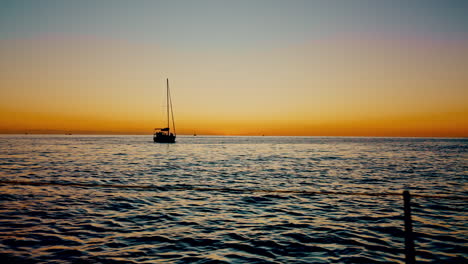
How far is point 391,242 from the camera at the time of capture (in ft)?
29.7

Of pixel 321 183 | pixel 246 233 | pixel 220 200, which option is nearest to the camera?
pixel 246 233

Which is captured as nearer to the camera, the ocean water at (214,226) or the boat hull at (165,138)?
the ocean water at (214,226)

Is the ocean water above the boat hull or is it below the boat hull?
below

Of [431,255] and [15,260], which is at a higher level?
[15,260]

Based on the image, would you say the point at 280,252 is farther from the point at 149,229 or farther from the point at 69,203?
the point at 69,203

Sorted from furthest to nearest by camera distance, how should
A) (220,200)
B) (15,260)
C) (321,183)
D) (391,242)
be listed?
(321,183)
(220,200)
(391,242)
(15,260)

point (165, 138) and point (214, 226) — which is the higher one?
point (165, 138)

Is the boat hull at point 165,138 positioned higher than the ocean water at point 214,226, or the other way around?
the boat hull at point 165,138

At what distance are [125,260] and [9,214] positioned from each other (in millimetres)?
7785

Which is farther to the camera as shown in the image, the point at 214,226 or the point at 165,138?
the point at 165,138

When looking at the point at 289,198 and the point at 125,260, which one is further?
the point at 289,198

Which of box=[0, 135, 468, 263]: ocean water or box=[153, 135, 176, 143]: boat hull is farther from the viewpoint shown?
box=[153, 135, 176, 143]: boat hull

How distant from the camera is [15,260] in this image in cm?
729

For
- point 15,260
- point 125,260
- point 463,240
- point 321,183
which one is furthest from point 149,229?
point 321,183
